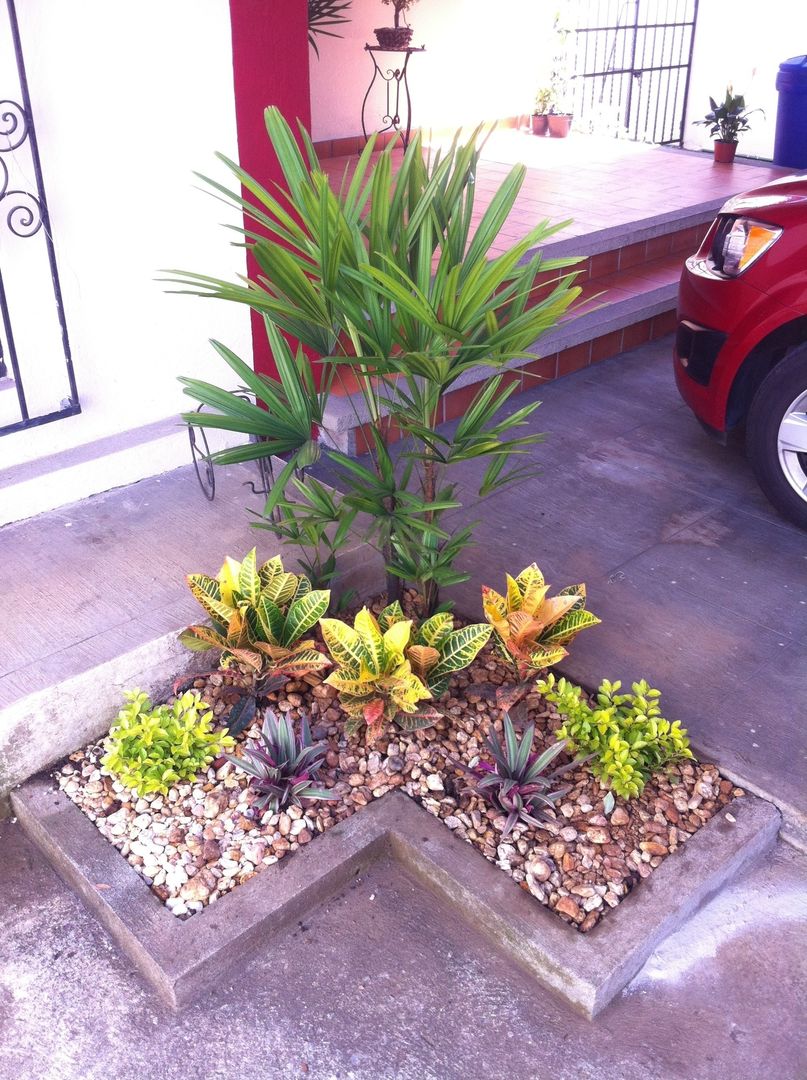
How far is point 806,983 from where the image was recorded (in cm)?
212

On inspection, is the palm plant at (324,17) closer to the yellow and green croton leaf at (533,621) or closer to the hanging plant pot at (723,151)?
the hanging plant pot at (723,151)

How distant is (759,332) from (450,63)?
557cm

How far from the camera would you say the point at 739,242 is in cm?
360

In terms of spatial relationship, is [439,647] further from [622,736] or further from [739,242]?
[739,242]

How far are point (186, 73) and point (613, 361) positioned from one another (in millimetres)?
2957

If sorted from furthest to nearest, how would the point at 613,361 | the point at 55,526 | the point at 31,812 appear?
1. the point at 613,361
2. the point at 55,526
3. the point at 31,812

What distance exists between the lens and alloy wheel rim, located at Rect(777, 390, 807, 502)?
11.3 ft

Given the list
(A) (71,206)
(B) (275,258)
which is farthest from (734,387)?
(A) (71,206)

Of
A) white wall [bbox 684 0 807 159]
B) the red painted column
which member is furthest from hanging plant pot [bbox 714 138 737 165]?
the red painted column

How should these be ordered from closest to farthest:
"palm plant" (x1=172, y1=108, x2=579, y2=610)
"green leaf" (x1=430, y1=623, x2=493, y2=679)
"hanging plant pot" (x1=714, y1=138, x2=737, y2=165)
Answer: "palm plant" (x1=172, y1=108, x2=579, y2=610) < "green leaf" (x1=430, y1=623, x2=493, y2=679) < "hanging plant pot" (x1=714, y1=138, x2=737, y2=165)

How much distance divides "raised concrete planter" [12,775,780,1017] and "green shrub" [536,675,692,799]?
0.64 ft

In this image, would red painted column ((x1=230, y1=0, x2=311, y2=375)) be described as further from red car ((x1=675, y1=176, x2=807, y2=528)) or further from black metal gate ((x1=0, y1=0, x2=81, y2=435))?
red car ((x1=675, y1=176, x2=807, y2=528))

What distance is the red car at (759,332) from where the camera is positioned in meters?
3.42

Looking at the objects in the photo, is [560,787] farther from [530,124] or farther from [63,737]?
[530,124]
